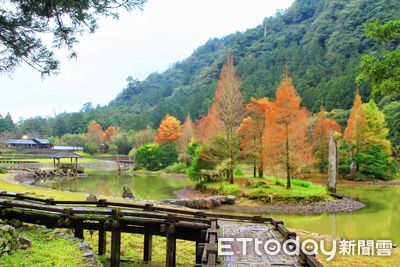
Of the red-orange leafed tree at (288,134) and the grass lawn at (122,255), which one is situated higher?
the red-orange leafed tree at (288,134)

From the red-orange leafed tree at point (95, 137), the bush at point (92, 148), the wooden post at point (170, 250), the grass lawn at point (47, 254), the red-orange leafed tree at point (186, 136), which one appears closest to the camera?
the grass lawn at point (47, 254)

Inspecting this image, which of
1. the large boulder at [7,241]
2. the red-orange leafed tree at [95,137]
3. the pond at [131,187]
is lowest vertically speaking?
the pond at [131,187]

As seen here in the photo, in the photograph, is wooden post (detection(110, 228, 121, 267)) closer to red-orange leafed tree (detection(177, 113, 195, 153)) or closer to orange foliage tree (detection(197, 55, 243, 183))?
orange foliage tree (detection(197, 55, 243, 183))

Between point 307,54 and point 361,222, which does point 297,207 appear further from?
point 307,54

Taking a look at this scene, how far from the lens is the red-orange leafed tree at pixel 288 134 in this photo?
22016 millimetres

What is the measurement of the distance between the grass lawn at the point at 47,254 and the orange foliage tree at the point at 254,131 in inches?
745

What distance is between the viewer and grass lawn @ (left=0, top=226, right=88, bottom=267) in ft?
21.8

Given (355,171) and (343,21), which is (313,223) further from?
(343,21)

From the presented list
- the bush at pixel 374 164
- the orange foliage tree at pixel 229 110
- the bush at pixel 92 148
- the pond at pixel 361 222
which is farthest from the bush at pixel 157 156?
the pond at pixel 361 222

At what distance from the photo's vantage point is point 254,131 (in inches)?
1018

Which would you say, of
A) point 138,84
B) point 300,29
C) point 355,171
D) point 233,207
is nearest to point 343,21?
point 300,29

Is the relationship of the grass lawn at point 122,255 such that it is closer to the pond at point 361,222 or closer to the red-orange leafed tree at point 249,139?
the pond at point 361,222

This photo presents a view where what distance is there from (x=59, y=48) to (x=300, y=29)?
328ft

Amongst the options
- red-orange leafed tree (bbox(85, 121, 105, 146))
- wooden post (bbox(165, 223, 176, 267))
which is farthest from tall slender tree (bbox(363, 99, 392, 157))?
red-orange leafed tree (bbox(85, 121, 105, 146))
